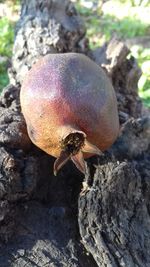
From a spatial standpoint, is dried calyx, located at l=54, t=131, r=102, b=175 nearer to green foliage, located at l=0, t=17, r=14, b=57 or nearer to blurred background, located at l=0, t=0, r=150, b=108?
blurred background, located at l=0, t=0, r=150, b=108

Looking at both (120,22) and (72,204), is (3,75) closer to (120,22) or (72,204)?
(120,22)

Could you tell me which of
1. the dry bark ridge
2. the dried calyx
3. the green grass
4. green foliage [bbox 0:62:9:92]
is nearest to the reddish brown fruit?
the dried calyx

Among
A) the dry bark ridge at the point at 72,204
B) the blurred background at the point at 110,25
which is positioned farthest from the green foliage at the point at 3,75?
the dry bark ridge at the point at 72,204

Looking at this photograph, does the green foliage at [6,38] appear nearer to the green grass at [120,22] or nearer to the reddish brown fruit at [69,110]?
the green grass at [120,22]

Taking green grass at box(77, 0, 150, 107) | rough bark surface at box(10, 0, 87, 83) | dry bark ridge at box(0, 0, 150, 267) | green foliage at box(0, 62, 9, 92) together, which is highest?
rough bark surface at box(10, 0, 87, 83)

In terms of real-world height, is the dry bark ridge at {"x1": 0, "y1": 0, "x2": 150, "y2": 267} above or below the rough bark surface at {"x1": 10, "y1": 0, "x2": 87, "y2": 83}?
below

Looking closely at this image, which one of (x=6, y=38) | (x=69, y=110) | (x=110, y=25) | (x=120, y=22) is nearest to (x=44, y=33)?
(x=69, y=110)
